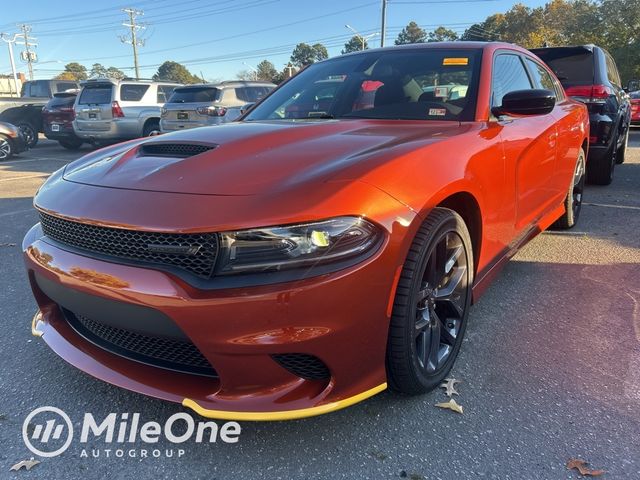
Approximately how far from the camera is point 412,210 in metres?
1.88

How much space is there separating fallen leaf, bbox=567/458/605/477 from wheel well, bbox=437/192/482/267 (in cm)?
103

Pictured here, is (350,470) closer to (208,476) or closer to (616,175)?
(208,476)

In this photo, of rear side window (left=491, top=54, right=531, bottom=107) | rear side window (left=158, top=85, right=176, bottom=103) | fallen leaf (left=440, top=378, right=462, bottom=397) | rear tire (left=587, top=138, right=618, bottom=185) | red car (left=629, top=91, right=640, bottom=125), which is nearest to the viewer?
fallen leaf (left=440, top=378, right=462, bottom=397)

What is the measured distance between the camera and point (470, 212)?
2.47m

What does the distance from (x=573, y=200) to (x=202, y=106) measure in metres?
7.70

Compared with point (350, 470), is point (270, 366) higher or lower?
higher

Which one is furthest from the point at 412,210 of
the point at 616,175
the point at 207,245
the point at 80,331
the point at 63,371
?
the point at 616,175

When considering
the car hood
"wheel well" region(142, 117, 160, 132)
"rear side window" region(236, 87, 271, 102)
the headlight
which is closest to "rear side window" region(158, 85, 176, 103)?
"wheel well" region(142, 117, 160, 132)

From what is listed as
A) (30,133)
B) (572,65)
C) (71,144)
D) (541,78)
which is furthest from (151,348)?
(30,133)

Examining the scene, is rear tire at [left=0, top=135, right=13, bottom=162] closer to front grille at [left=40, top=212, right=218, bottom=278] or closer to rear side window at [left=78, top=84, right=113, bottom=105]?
rear side window at [left=78, top=84, right=113, bottom=105]

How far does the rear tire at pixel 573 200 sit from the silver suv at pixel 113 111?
10614 mm

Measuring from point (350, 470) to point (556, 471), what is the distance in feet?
2.44

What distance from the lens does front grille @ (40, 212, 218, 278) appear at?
66.5 inches

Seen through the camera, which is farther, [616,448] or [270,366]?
[616,448]
